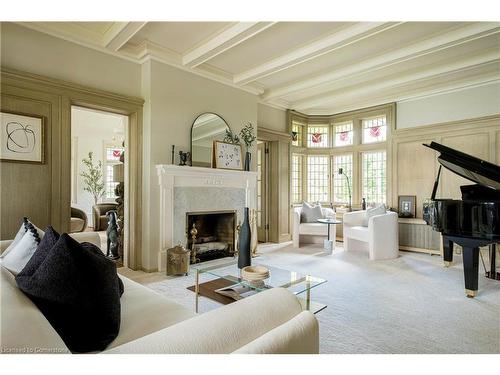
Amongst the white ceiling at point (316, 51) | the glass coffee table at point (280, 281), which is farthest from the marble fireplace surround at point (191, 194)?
the glass coffee table at point (280, 281)

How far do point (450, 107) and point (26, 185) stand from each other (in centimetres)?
606

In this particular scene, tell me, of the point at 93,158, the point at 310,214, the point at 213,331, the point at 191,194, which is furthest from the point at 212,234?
the point at 93,158

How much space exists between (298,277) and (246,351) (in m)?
1.47

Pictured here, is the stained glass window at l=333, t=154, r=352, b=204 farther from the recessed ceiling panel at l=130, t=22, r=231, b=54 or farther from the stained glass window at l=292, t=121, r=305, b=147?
the recessed ceiling panel at l=130, t=22, r=231, b=54

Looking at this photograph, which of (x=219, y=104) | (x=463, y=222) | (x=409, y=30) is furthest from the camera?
(x=219, y=104)

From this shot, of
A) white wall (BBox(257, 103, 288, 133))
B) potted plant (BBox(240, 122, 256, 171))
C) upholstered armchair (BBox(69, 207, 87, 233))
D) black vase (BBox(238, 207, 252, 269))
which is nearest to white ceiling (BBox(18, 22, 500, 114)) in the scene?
white wall (BBox(257, 103, 288, 133))

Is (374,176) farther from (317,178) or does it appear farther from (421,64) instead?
(421,64)

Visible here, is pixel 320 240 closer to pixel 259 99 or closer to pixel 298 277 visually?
pixel 259 99

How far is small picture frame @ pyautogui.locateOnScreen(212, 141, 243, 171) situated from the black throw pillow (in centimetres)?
312

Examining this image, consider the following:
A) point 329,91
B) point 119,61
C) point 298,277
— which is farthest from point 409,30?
point 119,61

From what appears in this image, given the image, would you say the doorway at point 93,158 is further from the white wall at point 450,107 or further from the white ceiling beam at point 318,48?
the white wall at point 450,107

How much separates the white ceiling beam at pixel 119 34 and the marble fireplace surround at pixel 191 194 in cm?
144

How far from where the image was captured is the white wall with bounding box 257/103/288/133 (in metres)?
5.40
